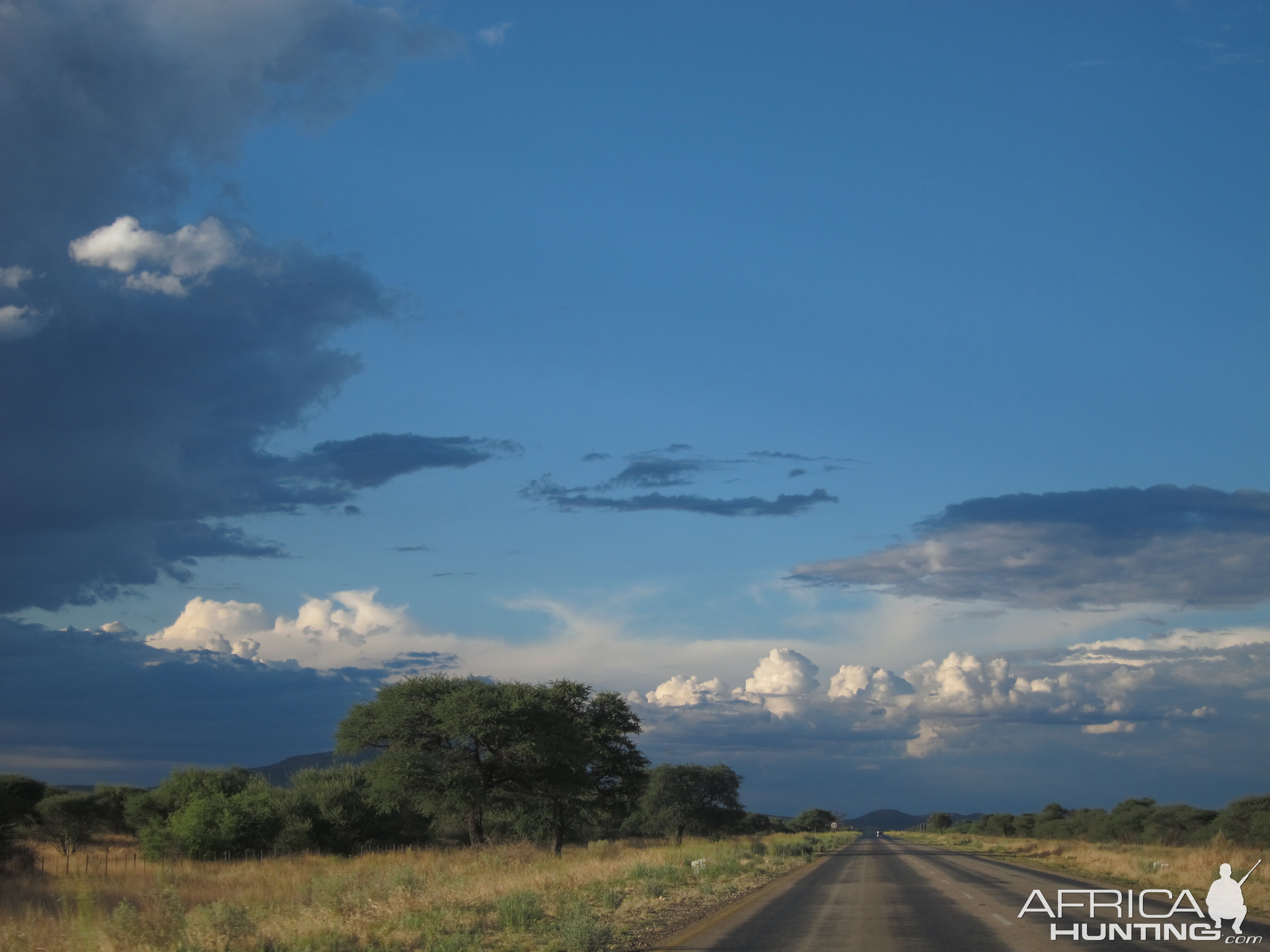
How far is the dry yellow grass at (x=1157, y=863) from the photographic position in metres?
28.3

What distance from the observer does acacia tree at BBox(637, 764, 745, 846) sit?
94.1m

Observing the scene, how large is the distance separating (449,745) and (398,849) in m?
7.34

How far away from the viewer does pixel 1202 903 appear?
23.3 m

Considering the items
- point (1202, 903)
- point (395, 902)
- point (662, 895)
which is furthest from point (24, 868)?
point (1202, 903)

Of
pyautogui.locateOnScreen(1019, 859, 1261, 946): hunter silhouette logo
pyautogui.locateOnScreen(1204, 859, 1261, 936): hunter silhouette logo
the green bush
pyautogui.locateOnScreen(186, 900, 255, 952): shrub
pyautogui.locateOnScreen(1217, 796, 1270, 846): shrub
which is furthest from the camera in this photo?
pyautogui.locateOnScreen(1217, 796, 1270, 846): shrub

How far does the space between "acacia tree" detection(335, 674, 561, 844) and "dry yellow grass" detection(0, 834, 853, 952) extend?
4979mm

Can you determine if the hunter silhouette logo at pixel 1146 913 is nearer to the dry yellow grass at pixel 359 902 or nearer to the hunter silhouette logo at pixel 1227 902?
the hunter silhouette logo at pixel 1227 902

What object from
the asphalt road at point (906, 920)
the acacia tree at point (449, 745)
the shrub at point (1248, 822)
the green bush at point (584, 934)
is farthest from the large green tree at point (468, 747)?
the shrub at point (1248, 822)

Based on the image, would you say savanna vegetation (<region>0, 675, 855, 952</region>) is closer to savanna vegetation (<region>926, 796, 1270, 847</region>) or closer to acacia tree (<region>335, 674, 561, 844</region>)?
acacia tree (<region>335, 674, 561, 844</region>)

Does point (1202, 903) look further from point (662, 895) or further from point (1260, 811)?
point (1260, 811)

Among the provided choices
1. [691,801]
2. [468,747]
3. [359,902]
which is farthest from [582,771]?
[691,801]

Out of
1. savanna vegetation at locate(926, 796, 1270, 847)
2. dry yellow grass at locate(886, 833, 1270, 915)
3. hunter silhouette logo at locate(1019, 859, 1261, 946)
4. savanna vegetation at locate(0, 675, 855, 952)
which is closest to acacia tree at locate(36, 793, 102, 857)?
savanna vegetation at locate(0, 675, 855, 952)

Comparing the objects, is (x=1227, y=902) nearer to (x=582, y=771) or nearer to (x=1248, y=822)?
(x=582, y=771)

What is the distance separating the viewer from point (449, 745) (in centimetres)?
4681
